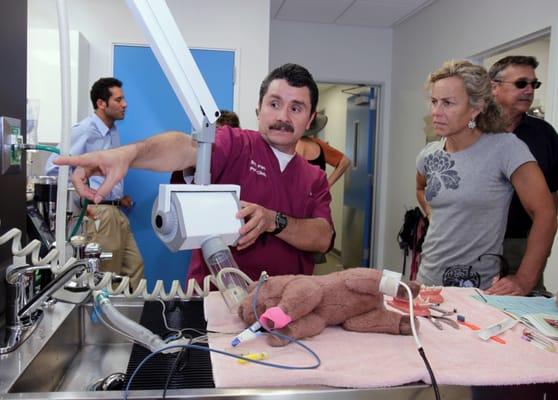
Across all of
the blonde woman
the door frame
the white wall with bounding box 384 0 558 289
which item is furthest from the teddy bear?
the door frame

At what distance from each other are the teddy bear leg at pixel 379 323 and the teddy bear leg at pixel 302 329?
0.07 meters

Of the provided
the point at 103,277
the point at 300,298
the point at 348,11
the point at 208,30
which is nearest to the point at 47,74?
the point at 208,30

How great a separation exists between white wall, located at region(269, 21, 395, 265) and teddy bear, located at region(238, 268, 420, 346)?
3495 millimetres

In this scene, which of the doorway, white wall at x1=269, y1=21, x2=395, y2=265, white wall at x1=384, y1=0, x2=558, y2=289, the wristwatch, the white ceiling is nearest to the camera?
the wristwatch

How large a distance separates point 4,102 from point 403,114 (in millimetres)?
3625

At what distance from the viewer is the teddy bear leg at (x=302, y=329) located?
0.74 meters

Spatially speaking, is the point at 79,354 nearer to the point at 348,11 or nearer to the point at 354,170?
the point at 348,11

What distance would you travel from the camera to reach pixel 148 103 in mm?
3195

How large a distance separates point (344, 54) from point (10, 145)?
379 centimetres

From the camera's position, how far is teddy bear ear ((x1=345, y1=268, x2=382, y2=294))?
788 mm

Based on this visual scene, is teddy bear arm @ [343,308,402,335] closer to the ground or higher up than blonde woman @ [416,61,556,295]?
closer to the ground

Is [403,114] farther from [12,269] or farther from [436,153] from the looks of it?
[12,269]

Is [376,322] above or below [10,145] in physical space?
below

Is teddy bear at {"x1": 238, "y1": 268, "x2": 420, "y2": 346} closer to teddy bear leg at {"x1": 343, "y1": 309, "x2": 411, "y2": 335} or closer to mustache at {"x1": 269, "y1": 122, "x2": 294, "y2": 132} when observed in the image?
teddy bear leg at {"x1": 343, "y1": 309, "x2": 411, "y2": 335}
